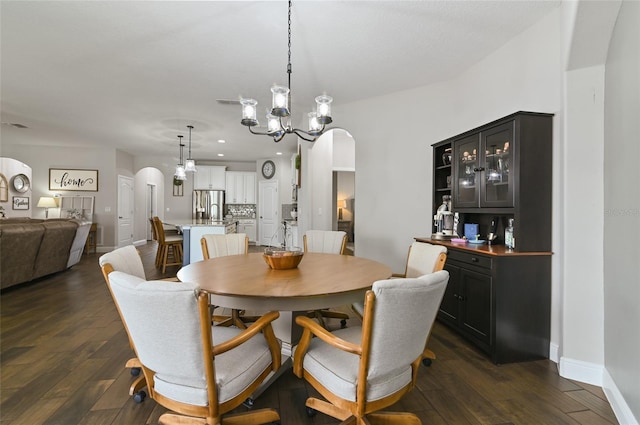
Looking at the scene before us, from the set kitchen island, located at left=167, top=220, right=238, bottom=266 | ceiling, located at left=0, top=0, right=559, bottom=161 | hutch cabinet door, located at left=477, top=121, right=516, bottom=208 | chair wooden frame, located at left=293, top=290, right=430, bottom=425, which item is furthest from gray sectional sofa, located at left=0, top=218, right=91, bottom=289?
hutch cabinet door, located at left=477, top=121, right=516, bottom=208

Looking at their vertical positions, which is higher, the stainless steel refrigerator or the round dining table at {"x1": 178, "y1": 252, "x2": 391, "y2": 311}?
the stainless steel refrigerator

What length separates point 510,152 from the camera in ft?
7.96

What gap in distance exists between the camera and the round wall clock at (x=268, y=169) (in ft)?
30.1

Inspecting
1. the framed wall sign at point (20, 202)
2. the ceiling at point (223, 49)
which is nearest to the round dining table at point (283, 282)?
the ceiling at point (223, 49)

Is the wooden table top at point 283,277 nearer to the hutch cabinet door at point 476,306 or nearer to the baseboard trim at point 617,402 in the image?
Answer: the hutch cabinet door at point 476,306

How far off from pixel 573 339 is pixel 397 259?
211 centimetres

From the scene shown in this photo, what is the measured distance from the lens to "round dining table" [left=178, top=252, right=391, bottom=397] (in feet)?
4.99

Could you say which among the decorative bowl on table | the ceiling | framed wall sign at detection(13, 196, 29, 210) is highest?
the ceiling

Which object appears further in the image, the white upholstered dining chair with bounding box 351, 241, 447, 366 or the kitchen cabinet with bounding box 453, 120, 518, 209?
the kitchen cabinet with bounding box 453, 120, 518, 209

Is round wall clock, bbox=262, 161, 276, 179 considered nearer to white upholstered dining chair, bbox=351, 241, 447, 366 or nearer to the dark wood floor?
the dark wood floor

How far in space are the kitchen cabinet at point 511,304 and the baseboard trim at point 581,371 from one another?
23 cm

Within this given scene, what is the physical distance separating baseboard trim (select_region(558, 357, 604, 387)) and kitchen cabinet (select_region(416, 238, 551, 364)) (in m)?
0.23

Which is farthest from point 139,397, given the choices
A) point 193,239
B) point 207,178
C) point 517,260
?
point 207,178

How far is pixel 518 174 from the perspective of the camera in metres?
2.35
